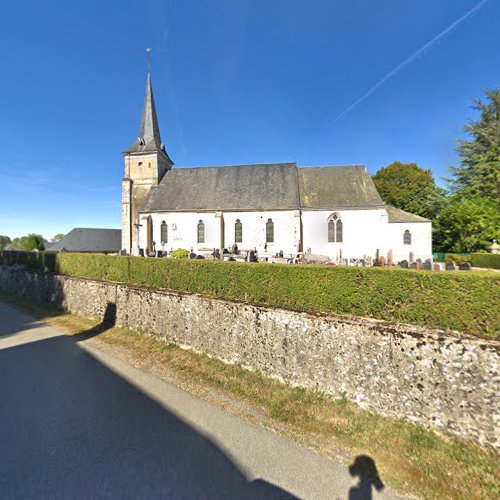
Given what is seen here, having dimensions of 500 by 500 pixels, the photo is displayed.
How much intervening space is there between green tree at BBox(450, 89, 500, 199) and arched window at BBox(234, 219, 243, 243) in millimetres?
23814

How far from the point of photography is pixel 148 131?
28734 mm

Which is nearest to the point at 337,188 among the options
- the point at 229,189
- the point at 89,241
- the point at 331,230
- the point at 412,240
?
the point at 331,230

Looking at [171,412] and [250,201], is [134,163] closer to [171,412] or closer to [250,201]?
[250,201]

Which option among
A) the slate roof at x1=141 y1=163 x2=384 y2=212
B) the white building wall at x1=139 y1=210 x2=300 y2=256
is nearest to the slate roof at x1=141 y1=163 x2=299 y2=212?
the slate roof at x1=141 y1=163 x2=384 y2=212

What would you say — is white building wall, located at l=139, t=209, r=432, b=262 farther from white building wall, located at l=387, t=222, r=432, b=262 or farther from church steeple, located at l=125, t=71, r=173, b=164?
church steeple, located at l=125, t=71, r=173, b=164

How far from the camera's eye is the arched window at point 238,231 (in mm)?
24422

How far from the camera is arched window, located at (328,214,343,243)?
22997 millimetres

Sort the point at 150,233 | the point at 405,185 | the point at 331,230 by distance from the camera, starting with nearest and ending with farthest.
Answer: the point at 331,230, the point at 150,233, the point at 405,185

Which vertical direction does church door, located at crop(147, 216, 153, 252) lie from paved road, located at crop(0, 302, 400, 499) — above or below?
above

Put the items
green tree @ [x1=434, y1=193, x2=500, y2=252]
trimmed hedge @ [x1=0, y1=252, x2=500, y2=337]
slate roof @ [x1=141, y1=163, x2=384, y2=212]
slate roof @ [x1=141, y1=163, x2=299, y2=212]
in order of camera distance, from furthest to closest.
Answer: slate roof @ [x1=141, y1=163, x2=299, y2=212] → slate roof @ [x1=141, y1=163, x2=384, y2=212] → green tree @ [x1=434, y1=193, x2=500, y2=252] → trimmed hedge @ [x1=0, y1=252, x2=500, y2=337]

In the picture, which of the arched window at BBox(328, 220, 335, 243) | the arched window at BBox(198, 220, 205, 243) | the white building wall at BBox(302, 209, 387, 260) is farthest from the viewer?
the arched window at BBox(198, 220, 205, 243)

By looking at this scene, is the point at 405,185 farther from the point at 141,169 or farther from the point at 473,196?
the point at 141,169

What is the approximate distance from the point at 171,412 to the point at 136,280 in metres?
6.63

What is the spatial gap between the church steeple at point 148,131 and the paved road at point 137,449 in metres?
27.6
